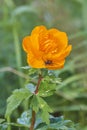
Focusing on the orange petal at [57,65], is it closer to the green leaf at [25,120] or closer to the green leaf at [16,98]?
the green leaf at [16,98]

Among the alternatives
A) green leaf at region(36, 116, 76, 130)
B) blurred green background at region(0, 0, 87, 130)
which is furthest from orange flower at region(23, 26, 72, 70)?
blurred green background at region(0, 0, 87, 130)

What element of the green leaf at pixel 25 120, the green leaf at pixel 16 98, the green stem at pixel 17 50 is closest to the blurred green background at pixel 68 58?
the green stem at pixel 17 50

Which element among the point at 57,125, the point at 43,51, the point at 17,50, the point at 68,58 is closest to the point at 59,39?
the point at 43,51

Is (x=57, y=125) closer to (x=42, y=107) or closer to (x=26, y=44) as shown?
(x=42, y=107)

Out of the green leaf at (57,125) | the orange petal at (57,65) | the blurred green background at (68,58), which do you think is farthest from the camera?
the blurred green background at (68,58)

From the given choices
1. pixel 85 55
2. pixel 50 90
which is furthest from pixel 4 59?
pixel 50 90

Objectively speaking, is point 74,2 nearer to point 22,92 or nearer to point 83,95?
point 83,95
